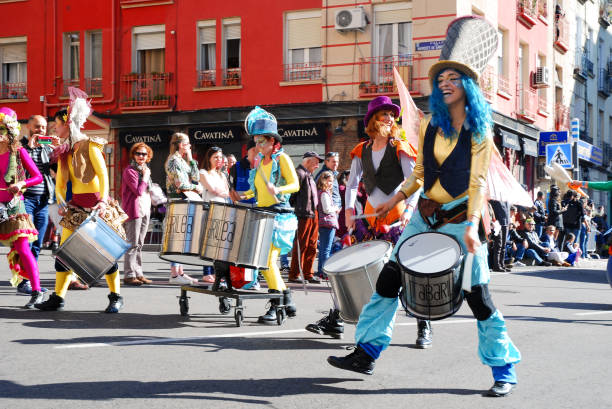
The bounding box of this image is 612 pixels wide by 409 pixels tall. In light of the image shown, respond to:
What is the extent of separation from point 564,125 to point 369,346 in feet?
102

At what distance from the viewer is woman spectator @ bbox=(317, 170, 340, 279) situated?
1305 centimetres

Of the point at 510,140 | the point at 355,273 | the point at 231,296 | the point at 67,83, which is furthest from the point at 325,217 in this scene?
the point at 67,83

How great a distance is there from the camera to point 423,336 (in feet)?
21.6

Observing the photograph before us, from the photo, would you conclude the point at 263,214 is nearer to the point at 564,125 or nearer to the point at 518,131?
the point at 518,131

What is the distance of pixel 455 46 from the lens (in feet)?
16.9

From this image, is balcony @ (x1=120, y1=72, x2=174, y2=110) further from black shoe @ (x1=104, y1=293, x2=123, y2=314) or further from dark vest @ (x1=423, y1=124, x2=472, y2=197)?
dark vest @ (x1=423, y1=124, x2=472, y2=197)

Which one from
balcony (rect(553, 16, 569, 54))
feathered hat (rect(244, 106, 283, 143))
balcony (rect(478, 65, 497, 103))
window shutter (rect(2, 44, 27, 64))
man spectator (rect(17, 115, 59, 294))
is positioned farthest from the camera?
balcony (rect(553, 16, 569, 54))

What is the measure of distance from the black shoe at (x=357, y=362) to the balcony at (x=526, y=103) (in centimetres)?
2503

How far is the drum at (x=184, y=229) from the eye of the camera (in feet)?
23.7

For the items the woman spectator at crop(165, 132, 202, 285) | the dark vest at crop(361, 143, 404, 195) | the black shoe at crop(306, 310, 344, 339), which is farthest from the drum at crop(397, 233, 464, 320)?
the woman spectator at crop(165, 132, 202, 285)

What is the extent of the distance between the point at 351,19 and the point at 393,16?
1251mm

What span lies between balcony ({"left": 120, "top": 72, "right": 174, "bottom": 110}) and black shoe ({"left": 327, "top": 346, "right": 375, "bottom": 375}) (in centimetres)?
2275

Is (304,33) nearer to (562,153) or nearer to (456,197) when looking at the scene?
(562,153)

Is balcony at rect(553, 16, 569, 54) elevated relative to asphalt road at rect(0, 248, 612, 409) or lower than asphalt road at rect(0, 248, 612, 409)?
elevated
